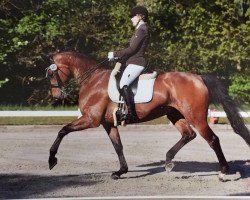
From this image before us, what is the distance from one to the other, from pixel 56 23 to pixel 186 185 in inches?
735

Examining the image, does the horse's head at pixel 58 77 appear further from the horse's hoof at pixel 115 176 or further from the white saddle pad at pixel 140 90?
the horse's hoof at pixel 115 176

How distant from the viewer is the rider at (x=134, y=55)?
34.3ft

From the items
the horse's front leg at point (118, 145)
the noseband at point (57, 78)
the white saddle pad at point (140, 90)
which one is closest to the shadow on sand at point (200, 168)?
the horse's front leg at point (118, 145)

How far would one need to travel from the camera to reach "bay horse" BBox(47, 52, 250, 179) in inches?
→ 413

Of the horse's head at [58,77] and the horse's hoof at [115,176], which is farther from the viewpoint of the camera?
the horse's head at [58,77]

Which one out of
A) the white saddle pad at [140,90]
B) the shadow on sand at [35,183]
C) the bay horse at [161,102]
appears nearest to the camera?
the shadow on sand at [35,183]

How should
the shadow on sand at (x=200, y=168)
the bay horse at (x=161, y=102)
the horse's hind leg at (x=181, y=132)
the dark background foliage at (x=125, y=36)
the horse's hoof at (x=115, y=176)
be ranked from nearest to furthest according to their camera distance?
the horse's hoof at (x=115, y=176) → the bay horse at (x=161, y=102) → the horse's hind leg at (x=181, y=132) → the shadow on sand at (x=200, y=168) → the dark background foliage at (x=125, y=36)

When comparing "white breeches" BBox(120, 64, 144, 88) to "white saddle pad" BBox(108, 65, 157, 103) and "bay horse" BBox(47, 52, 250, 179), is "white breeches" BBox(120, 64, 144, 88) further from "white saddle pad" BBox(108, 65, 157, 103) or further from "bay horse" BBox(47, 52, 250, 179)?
"bay horse" BBox(47, 52, 250, 179)

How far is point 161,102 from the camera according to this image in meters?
10.6

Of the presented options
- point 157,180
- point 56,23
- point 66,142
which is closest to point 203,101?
point 157,180

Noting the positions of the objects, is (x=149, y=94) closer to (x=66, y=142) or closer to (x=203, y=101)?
(x=203, y=101)

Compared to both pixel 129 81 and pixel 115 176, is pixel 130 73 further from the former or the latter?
pixel 115 176

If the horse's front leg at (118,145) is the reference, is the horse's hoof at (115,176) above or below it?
below

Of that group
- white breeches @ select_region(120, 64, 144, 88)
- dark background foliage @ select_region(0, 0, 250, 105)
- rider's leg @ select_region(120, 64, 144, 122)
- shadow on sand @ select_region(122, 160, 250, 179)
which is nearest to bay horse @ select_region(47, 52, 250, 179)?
rider's leg @ select_region(120, 64, 144, 122)
